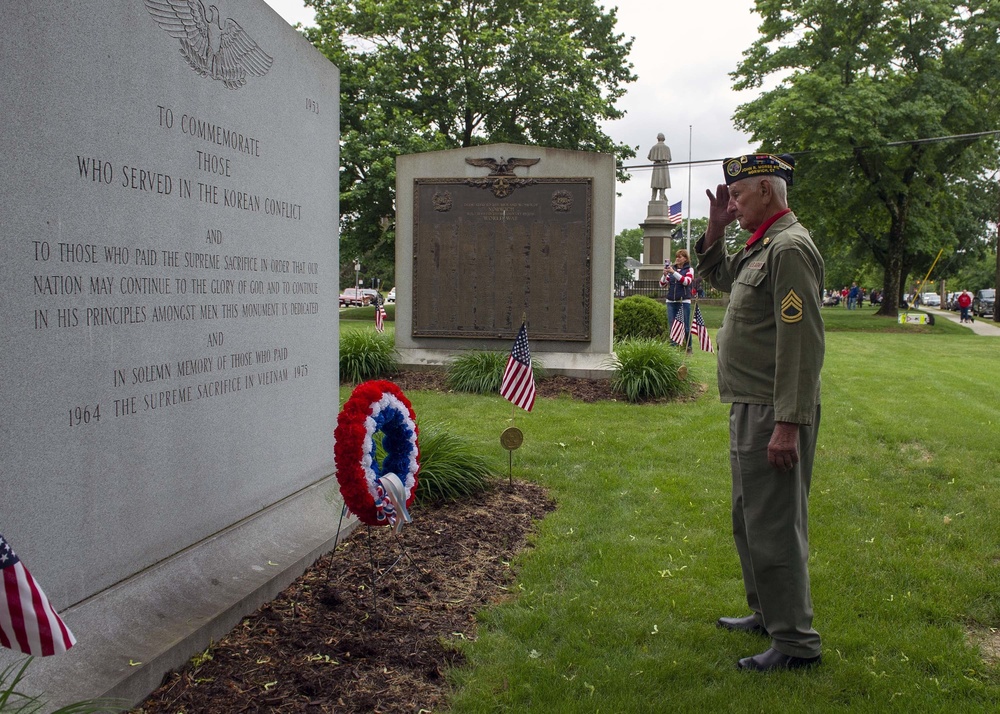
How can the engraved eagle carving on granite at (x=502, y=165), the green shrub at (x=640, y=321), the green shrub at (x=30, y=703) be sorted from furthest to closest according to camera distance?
the green shrub at (x=640, y=321) → the engraved eagle carving on granite at (x=502, y=165) → the green shrub at (x=30, y=703)

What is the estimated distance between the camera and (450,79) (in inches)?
1079

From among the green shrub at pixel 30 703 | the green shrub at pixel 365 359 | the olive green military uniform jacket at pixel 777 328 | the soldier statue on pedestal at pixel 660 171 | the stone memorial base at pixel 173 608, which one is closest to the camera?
the green shrub at pixel 30 703

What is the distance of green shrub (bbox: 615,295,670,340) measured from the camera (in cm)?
1523

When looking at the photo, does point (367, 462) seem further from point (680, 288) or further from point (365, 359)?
point (680, 288)

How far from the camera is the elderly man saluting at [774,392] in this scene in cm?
320

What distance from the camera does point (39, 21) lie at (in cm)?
292

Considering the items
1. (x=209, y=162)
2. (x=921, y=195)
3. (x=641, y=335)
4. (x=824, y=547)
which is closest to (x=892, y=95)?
(x=921, y=195)

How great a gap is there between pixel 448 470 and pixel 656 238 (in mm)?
29566

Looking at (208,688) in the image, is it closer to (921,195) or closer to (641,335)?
(641,335)

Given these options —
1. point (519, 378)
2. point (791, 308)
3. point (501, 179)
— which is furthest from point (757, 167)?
point (501, 179)

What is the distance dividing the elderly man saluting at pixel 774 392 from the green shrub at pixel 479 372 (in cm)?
664

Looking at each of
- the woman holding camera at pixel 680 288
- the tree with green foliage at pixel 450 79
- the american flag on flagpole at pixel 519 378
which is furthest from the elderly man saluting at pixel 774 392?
the tree with green foliage at pixel 450 79

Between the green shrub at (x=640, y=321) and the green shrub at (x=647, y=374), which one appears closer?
the green shrub at (x=647, y=374)

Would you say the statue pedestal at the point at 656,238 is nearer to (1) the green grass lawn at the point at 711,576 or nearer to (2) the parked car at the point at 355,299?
(2) the parked car at the point at 355,299
